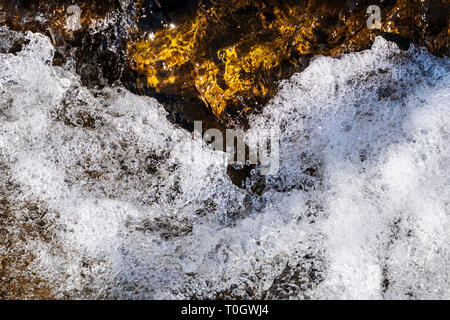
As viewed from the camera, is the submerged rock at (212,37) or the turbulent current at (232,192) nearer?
the turbulent current at (232,192)

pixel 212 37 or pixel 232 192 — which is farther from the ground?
pixel 212 37

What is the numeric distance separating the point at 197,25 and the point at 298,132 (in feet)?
1.76

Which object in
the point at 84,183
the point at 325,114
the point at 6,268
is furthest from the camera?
the point at 325,114

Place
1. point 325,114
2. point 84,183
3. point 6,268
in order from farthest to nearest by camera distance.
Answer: point 325,114, point 84,183, point 6,268

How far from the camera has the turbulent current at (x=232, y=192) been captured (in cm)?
115

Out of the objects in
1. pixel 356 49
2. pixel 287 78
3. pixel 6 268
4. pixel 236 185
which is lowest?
pixel 6 268

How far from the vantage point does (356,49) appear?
4.85 ft

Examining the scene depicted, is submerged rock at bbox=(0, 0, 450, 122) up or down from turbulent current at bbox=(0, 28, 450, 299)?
up

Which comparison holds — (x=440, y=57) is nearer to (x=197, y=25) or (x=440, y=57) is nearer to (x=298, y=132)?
(x=298, y=132)

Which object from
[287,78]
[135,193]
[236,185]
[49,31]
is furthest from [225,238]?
[49,31]

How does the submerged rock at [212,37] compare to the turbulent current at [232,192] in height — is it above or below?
above

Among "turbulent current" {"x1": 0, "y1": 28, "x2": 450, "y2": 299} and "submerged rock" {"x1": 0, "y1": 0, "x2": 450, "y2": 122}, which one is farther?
"submerged rock" {"x1": 0, "y1": 0, "x2": 450, "y2": 122}

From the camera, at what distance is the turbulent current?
1148 millimetres

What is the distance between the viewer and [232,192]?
4.46 feet
